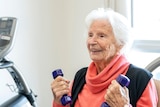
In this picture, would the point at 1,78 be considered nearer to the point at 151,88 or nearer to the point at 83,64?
the point at 83,64

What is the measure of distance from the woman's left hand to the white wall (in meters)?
1.44

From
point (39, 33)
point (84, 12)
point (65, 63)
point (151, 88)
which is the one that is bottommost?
point (65, 63)

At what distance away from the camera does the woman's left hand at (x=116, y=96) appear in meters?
1.28

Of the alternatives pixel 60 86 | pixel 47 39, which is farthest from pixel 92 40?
pixel 47 39

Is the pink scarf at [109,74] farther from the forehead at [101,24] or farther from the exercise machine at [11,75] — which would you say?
the exercise machine at [11,75]

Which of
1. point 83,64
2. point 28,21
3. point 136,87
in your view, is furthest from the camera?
point 83,64

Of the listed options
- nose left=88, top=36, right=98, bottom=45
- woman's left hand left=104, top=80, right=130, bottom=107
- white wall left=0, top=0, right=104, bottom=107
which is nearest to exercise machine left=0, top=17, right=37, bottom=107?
white wall left=0, top=0, right=104, bottom=107

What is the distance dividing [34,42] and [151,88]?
5.02ft

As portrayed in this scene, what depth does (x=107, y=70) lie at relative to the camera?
1.61 m

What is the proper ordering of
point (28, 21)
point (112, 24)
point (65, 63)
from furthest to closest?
point (65, 63)
point (28, 21)
point (112, 24)

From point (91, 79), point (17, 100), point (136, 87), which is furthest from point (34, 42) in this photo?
point (136, 87)

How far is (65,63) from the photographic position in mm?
3029

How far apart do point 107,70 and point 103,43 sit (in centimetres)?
17

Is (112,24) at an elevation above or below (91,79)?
above
